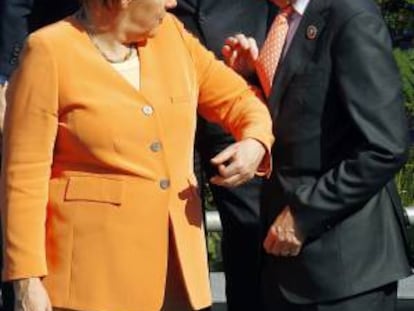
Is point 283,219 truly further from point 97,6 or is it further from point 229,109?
point 97,6

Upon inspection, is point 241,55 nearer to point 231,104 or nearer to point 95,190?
point 231,104

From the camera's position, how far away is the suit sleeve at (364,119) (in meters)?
3.45

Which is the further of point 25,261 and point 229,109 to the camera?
point 229,109

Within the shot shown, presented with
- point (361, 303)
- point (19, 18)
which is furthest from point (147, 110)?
point (19, 18)

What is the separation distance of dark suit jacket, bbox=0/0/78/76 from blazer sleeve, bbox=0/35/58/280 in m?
1.21

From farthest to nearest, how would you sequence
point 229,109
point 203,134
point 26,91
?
point 203,134 < point 229,109 < point 26,91

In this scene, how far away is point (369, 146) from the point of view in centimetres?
346

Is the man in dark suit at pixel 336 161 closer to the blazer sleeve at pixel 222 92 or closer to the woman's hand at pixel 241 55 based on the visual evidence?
the blazer sleeve at pixel 222 92

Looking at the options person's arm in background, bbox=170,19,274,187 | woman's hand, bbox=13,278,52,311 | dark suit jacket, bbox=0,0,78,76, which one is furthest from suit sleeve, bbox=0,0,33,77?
woman's hand, bbox=13,278,52,311

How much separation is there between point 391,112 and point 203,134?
1.22 metres

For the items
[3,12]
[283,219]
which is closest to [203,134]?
[3,12]

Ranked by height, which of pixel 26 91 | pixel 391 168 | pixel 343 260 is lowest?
pixel 343 260

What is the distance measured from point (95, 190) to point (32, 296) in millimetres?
292

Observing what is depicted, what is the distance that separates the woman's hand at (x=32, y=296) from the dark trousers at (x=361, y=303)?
0.61 m
